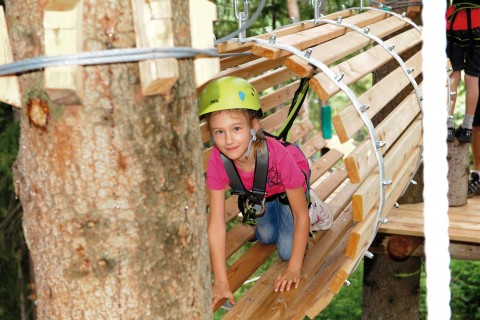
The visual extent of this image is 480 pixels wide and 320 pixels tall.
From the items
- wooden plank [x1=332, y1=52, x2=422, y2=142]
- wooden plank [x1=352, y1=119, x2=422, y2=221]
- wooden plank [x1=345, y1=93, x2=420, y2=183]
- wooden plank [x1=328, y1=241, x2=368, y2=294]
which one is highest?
wooden plank [x1=332, y1=52, x2=422, y2=142]

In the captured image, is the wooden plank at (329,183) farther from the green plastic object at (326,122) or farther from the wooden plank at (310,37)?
the green plastic object at (326,122)

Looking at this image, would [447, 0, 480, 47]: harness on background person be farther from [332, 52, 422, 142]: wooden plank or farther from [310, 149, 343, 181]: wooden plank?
[310, 149, 343, 181]: wooden plank

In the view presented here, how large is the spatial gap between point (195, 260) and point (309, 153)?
3.28 metres

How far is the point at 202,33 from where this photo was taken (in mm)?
1764

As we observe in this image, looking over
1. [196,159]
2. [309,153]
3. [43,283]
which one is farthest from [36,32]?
[309,153]

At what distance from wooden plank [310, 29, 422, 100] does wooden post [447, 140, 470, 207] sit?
0.86m

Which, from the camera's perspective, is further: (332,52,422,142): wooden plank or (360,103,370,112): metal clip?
(360,103,370,112): metal clip

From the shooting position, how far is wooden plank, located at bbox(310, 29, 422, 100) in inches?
106

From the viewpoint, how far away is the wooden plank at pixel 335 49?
9.17 ft

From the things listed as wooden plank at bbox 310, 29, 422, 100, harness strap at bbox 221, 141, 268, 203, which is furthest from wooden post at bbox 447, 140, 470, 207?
harness strap at bbox 221, 141, 268, 203

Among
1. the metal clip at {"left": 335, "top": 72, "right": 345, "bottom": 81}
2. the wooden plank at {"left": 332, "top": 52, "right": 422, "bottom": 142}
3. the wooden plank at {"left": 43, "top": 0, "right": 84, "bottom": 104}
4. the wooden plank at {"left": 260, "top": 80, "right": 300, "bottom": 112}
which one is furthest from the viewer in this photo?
the wooden plank at {"left": 260, "top": 80, "right": 300, "bottom": 112}

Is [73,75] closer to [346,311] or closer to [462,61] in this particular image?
[462,61]

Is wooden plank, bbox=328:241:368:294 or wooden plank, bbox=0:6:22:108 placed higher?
wooden plank, bbox=0:6:22:108

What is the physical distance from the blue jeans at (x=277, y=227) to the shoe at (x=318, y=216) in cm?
13
